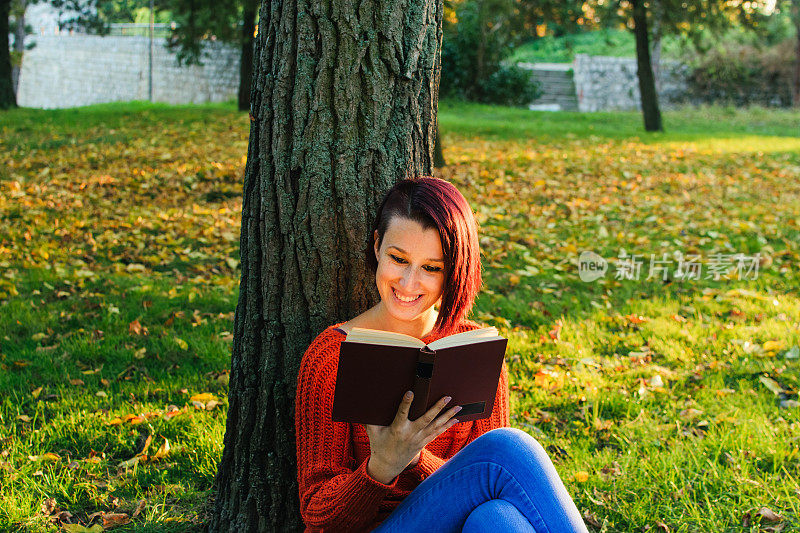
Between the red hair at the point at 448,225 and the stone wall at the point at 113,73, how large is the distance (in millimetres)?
18921

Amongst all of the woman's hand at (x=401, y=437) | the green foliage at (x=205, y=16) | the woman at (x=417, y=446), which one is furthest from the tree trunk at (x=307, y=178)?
the green foliage at (x=205, y=16)

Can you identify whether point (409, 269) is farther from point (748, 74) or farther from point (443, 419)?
point (748, 74)

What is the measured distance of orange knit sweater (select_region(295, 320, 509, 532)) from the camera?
1.91 m

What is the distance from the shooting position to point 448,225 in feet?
6.44

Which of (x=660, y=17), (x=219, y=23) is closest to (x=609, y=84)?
(x=660, y=17)

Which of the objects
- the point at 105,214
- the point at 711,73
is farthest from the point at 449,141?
the point at 711,73

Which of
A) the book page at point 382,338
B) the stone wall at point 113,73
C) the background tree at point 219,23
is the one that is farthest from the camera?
the stone wall at point 113,73

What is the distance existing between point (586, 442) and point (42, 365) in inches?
105

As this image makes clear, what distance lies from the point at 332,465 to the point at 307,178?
858 millimetres

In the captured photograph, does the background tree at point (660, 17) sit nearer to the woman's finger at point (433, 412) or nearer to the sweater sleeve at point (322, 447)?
the sweater sleeve at point (322, 447)

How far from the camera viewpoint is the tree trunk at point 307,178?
88.5 inches

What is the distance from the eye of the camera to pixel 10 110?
13.4 metres

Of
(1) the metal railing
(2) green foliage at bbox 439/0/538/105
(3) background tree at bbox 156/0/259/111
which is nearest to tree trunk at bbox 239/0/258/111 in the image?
(3) background tree at bbox 156/0/259/111

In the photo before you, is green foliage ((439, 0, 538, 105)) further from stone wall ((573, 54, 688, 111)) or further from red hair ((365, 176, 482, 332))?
red hair ((365, 176, 482, 332))
